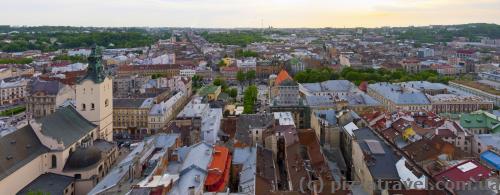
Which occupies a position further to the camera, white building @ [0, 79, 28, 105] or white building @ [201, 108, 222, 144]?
white building @ [0, 79, 28, 105]

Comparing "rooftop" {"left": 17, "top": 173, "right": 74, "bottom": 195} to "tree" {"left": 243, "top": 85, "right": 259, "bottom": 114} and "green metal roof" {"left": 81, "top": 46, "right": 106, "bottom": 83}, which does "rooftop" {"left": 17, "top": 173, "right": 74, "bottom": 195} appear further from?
"tree" {"left": 243, "top": 85, "right": 259, "bottom": 114}

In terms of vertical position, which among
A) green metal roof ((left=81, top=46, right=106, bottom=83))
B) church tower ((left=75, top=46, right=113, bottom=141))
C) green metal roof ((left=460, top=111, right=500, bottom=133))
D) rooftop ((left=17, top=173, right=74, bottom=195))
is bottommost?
rooftop ((left=17, top=173, right=74, bottom=195))

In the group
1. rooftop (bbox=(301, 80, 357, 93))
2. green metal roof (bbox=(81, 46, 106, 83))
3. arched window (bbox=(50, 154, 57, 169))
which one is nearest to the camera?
arched window (bbox=(50, 154, 57, 169))

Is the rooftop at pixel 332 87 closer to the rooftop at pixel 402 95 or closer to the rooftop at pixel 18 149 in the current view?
the rooftop at pixel 402 95

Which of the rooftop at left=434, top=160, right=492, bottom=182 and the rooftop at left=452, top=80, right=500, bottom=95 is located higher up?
the rooftop at left=452, top=80, right=500, bottom=95

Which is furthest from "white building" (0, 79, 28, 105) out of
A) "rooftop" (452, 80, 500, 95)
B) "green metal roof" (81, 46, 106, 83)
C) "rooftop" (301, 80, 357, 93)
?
"rooftop" (452, 80, 500, 95)

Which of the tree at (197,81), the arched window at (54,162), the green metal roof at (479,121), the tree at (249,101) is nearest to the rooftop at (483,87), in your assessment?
the green metal roof at (479,121)

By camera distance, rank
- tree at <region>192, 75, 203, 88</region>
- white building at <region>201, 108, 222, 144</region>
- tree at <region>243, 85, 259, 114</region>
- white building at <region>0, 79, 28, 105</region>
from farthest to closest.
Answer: tree at <region>192, 75, 203, 88</region>
white building at <region>0, 79, 28, 105</region>
tree at <region>243, 85, 259, 114</region>
white building at <region>201, 108, 222, 144</region>

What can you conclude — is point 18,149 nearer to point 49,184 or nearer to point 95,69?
point 49,184

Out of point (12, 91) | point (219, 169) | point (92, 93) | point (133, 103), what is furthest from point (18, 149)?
point (12, 91)

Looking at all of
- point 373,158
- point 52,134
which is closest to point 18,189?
point 52,134

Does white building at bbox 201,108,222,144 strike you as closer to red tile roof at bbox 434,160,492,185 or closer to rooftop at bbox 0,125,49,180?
rooftop at bbox 0,125,49,180
